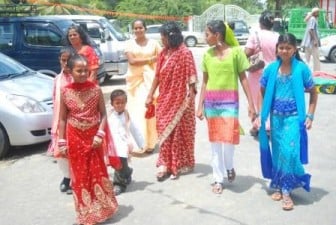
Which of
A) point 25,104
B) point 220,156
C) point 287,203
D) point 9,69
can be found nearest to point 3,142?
point 25,104

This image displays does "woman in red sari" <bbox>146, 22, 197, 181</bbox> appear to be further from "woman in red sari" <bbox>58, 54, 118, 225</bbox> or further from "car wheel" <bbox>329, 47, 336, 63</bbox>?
"car wheel" <bbox>329, 47, 336, 63</bbox>

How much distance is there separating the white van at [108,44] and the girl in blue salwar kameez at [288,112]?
8.61m

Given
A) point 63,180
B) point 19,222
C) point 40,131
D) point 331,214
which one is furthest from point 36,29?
point 331,214

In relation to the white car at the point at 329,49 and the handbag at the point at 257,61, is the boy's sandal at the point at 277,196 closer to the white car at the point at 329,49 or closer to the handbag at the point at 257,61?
the handbag at the point at 257,61

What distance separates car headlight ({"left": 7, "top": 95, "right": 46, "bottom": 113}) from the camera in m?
6.53

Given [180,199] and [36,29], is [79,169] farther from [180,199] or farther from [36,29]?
[36,29]

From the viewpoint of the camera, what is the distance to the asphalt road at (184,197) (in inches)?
175

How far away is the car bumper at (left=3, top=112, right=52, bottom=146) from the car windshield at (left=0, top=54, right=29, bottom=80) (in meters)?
1.07

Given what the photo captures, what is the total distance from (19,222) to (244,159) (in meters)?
2.86

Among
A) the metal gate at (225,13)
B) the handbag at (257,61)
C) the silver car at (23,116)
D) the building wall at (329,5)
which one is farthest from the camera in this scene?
the metal gate at (225,13)

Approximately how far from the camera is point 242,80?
4.91m

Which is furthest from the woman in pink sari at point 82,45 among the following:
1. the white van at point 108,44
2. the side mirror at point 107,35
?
the side mirror at point 107,35

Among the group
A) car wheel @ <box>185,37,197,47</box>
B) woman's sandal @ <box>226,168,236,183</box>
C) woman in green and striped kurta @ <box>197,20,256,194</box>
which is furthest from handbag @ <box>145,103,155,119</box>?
car wheel @ <box>185,37,197,47</box>

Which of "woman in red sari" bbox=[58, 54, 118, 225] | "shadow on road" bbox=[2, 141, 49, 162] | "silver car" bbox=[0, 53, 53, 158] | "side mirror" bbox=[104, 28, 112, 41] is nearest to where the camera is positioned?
"woman in red sari" bbox=[58, 54, 118, 225]
